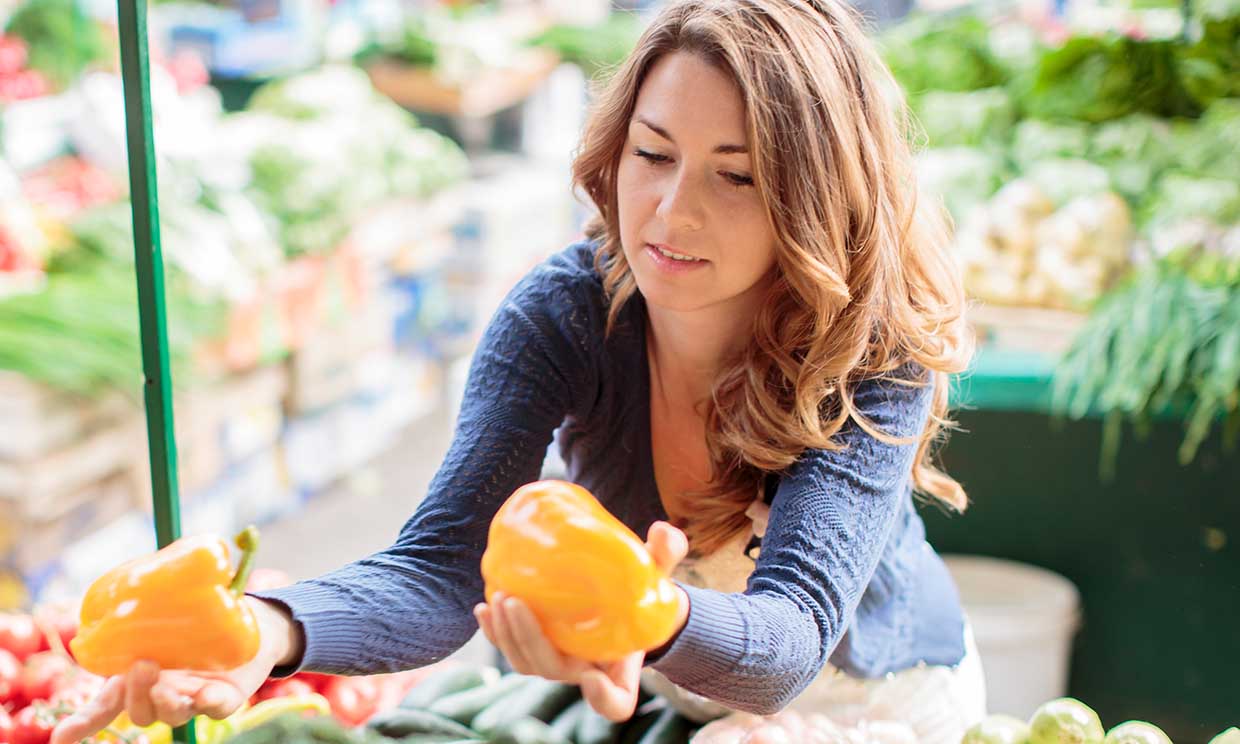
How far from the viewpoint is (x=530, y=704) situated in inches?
64.4

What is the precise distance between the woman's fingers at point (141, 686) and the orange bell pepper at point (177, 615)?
2cm

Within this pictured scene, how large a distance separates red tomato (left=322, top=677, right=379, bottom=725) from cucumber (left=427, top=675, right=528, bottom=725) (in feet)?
0.64

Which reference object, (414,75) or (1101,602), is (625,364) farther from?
(414,75)

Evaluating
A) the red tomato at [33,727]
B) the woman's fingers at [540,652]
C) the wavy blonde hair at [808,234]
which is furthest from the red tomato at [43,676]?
the woman's fingers at [540,652]

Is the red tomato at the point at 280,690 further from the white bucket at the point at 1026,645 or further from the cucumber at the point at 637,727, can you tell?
the white bucket at the point at 1026,645

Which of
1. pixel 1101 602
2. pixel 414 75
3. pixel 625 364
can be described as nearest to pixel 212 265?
pixel 414 75

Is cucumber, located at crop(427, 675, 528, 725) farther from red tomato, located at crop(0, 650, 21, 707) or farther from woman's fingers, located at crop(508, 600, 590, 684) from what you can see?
woman's fingers, located at crop(508, 600, 590, 684)

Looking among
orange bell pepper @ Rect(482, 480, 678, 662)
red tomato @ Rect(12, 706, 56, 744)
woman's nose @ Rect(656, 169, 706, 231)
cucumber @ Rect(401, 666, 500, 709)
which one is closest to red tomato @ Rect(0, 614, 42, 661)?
red tomato @ Rect(12, 706, 56, 744)

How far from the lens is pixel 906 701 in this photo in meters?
1.54

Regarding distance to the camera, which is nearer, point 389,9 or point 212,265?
point 212,265

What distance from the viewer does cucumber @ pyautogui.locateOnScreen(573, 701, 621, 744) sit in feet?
5.06

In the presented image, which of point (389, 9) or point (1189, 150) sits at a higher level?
point (389, 9)

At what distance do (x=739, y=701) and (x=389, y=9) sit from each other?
4330 mm

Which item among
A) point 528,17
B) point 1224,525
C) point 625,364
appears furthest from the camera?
point 528,17
